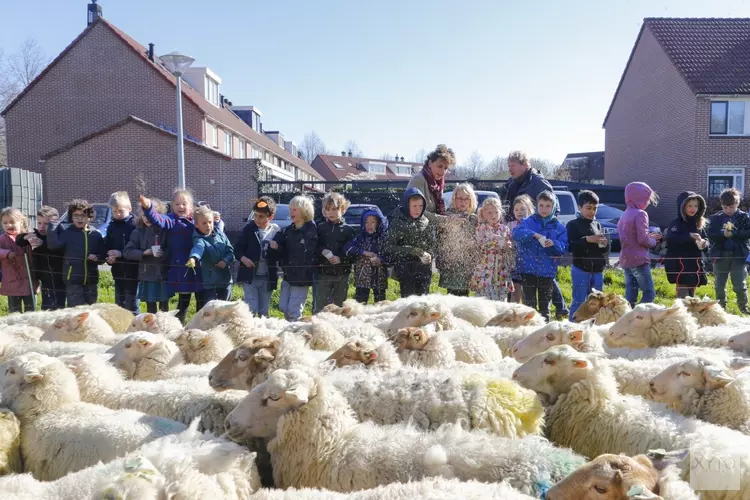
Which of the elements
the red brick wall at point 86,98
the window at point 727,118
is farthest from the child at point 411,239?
the red brick wall at point 86,98

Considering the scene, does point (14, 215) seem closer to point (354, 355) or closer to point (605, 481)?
point (354, 355)

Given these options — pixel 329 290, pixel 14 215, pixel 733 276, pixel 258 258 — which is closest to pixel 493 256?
pixel 329 290

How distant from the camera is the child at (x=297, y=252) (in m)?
7.20

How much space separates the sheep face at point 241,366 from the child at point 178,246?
3.46 m

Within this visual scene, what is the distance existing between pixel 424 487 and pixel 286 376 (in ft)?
3.39

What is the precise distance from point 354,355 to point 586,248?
419 cm

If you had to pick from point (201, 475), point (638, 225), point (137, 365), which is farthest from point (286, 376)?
point (638, 225)

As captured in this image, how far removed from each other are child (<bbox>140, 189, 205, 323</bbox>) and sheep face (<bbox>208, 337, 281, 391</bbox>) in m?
3.46

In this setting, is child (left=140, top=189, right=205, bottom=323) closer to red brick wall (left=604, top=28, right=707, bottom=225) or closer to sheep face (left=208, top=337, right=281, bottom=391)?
sheep face (left=208, top=337, right=281, bottom=391)

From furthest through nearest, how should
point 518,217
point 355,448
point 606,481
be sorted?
point 518,217
point 355,448
point 606,481

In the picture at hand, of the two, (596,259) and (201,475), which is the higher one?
(596,259)

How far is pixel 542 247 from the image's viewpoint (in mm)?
6957

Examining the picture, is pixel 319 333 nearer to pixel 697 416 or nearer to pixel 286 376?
pixel 286 376

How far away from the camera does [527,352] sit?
433 cm
